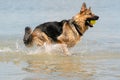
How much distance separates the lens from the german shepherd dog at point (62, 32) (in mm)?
12094

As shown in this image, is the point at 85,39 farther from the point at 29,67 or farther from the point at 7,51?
the point at 29,67

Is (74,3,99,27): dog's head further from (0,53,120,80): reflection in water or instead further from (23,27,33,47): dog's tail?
(23,27,33,47): dog's tail

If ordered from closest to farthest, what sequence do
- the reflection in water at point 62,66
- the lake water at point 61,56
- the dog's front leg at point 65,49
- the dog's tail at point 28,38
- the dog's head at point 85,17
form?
the reflection in water at point 62,66 < the lake water at point 61,56 < the dog's front leg at point 65,49 < the dog's tail at point 28,38 < the dog's head at point 85,17

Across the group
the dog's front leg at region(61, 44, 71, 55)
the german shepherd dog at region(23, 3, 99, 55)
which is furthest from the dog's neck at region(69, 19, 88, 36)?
the dog's front leg at region(61, 44, 71, 55)

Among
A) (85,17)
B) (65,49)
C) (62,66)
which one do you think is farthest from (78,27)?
(62,66)

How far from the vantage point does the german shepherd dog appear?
39.7ft

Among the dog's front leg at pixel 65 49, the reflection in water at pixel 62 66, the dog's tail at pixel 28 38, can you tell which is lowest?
the reflection in water at pixel 62 66

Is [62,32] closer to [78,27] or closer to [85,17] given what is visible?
[78,27]

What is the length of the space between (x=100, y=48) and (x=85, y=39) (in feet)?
7.27

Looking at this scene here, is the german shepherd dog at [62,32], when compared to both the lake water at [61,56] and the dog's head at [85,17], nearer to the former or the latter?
the dog's head at [85,17]


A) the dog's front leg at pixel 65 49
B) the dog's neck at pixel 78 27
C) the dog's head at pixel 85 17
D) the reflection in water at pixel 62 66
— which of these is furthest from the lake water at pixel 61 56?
the dog's head at pixel 85 17

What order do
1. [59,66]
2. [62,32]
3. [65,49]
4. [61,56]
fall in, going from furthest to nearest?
[62,32] → [65,49] → [61,56] → [59,66]

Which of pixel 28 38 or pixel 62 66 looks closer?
pixel 62 66

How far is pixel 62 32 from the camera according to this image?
12.2 meters
